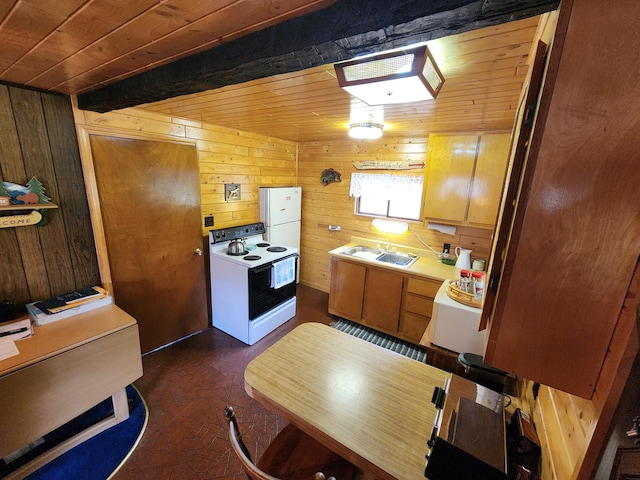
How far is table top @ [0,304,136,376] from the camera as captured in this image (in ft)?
4.67

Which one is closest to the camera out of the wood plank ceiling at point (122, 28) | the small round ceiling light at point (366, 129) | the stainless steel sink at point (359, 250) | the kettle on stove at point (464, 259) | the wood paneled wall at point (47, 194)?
the wood plank ceiling at point (122, 28)

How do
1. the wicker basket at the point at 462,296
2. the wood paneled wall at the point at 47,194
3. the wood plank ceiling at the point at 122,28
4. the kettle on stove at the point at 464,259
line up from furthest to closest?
1. the kettle on stove at the point at 464,259
2. the wicker basket at the point at 462,296
3. the wood paneled wall at the point at 47,194
4. the wood plank ceiling at the point at 122,28

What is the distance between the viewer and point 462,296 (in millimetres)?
1867

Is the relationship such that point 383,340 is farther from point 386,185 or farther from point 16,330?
point 16,330

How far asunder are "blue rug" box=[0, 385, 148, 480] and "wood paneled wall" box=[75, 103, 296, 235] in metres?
1.76

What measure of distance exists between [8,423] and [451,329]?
8.54 feet

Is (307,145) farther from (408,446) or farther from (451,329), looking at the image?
(408,446)

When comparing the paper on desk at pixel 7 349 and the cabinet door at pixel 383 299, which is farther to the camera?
the cabinet door at pixel 383 299

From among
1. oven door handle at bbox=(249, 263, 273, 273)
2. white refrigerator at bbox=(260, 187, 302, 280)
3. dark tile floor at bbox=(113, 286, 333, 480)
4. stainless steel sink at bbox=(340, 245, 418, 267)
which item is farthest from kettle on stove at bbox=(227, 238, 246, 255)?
stainless steel sink at bbox=(340, 245, 418, 267)

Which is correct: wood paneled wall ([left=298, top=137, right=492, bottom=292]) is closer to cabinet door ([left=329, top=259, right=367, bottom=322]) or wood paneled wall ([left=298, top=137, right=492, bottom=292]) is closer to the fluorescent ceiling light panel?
cabinet door ([left=329, top=259, right=367, bottom=322])

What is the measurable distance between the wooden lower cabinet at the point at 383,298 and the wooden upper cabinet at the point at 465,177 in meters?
0.76

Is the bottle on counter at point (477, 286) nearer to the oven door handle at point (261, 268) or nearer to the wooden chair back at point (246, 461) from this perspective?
the wooden chair back at point (246, 461)

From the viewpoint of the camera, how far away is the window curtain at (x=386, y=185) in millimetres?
3221

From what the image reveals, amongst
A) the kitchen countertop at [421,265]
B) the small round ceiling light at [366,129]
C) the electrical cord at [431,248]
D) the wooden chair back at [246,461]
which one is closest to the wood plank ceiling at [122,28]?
the wooden chair back at [246,461]
